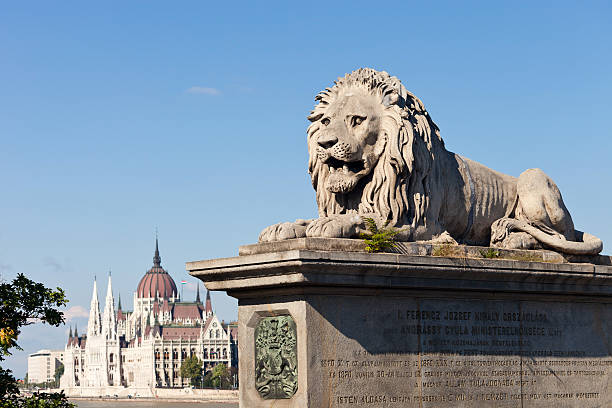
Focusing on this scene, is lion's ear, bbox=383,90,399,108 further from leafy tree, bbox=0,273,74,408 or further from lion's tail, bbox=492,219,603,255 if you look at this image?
leafy tree, bbox=0,273,74,408

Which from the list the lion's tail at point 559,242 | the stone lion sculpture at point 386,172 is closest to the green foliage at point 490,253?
the stone lion sculpture at point 386,172

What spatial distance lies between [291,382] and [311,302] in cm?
78

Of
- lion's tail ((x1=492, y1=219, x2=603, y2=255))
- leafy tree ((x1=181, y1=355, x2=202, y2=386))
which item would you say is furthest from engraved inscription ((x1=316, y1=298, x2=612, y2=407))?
leafy tree ((x1=181, y1=355, x2=202, y2=386))

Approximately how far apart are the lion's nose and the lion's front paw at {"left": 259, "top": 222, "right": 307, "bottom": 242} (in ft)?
3.58

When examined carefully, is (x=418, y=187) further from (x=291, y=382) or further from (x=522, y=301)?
(x=291, y=382)

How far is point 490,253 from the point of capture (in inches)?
441

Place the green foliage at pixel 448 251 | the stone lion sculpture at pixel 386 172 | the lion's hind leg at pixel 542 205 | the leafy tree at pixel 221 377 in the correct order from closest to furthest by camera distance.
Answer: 1. the green foliage at pixel 448 251
2. the stone lion sculpture at pixel 386 172
3. the lion's hind leg at pixel 542 205
4. the leafy tree at pixel 221 377

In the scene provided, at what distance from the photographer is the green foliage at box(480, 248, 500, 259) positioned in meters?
11.1

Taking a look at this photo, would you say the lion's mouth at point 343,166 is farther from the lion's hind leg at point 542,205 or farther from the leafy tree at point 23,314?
the leafy tree at point 23,314

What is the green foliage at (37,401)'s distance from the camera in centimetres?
1888

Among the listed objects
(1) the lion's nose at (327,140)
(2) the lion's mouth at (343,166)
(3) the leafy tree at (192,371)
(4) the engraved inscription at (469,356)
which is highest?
(1) the lion's nose at (327,140)

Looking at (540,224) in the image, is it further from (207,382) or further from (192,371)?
(192,371)

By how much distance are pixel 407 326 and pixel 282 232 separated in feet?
5.18

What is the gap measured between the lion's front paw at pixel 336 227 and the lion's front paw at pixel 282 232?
0.11 metres
